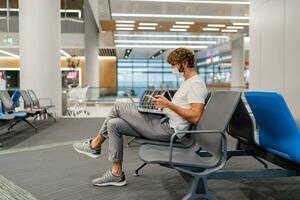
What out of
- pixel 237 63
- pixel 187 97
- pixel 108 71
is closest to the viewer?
pixel 187 97

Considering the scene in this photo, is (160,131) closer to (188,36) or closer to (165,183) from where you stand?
(165,183)

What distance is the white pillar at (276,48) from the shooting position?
19.5 ft

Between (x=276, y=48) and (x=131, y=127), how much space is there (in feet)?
15.1

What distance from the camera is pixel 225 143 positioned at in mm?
2172

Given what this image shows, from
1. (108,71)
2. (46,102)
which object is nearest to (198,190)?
(46,102)

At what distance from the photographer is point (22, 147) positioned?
501 centimetres

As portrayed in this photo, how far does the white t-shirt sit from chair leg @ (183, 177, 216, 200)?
56 centimetres

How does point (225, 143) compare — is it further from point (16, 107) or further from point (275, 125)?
point (16, 107)

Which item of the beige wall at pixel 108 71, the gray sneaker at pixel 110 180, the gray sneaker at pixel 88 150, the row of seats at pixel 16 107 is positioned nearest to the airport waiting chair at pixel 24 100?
the row of seats at pixel 16 107

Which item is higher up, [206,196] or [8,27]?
[8,27]

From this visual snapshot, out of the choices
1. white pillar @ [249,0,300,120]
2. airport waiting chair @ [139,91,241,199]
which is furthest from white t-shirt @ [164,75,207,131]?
white pillar @ [249,0,300,120]

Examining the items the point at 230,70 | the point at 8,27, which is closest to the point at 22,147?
the point at 8,27

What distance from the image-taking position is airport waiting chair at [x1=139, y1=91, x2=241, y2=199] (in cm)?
219

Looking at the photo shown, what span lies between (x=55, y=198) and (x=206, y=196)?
115 centimetres
